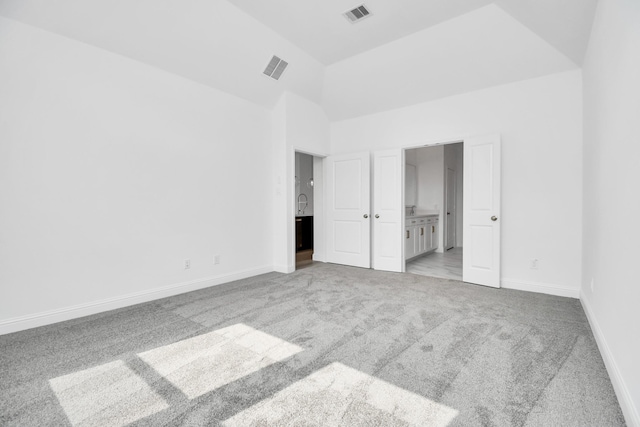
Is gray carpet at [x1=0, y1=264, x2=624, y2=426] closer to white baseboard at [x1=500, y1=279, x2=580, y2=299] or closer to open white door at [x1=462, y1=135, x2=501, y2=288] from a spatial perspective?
white baseboard at [x1=500, y1=279, x2=580, y2=299]

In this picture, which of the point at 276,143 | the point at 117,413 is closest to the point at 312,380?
the point at 117,413

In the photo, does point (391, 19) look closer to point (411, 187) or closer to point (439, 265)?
point (439, 265)

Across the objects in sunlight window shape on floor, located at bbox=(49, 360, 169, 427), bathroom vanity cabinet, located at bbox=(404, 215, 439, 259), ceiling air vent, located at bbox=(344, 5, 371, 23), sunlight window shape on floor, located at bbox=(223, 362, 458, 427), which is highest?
ceiling air vent, located at bbox=(344, 5, 371, 23)

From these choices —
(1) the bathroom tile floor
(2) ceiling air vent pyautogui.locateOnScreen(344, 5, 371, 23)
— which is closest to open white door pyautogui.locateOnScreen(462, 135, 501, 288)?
(1) the bathroom tile floor

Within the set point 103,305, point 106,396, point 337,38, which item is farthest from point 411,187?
point 106,396

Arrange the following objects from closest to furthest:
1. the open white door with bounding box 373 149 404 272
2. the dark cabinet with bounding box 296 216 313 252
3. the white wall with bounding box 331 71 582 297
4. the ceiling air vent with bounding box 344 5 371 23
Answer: the ceiling air vent with bounding box 344 5 371 23 < the white wall with bounding box 331 71 582 297 < the open white door with bounding box 373 149 404 272 < the dark cabinet with bounding box 296 216 313 252

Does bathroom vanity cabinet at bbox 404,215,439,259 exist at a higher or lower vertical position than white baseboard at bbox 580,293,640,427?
higher

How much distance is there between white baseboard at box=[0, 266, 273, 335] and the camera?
2.57m

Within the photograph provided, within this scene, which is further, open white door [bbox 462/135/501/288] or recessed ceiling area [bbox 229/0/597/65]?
open white door [bbox 462/135/501/288]

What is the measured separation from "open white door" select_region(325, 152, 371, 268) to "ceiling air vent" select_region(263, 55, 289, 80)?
187 centimetres

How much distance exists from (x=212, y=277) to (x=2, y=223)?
2164 mm

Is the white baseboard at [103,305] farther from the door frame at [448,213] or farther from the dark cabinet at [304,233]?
the door frame at [448,213]

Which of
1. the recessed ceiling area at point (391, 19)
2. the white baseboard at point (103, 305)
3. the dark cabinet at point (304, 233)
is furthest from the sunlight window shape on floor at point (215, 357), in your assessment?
the dark cabinet at point (304, 233)

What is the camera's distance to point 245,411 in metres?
1.52
